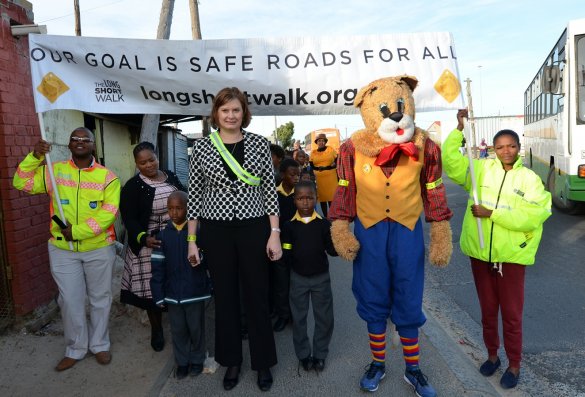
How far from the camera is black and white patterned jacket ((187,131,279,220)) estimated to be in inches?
121

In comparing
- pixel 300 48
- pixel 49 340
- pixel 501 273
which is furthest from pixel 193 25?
pixel 501 273

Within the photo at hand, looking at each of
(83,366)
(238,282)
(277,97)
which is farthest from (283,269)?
(83,366)

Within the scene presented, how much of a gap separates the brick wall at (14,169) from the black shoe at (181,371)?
5.45 ft

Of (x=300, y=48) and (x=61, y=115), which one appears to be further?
(x=61, y=115)

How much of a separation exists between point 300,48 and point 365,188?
5.34 ft

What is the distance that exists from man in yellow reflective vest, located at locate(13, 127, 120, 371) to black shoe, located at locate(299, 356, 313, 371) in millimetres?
1528

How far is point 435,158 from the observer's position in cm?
311

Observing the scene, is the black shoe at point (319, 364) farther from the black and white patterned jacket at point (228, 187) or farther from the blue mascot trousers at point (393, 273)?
the black and white patterned jacket at point (228, 187)

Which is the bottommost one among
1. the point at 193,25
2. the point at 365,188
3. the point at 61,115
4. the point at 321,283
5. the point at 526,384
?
the point at 526,384

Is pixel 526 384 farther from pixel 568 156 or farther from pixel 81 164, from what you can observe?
pixel 568 156

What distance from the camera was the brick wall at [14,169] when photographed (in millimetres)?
3951

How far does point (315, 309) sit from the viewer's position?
3422 mm

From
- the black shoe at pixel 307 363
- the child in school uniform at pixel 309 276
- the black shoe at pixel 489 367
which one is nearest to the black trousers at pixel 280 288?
the child in school uniform at pixel 309 276

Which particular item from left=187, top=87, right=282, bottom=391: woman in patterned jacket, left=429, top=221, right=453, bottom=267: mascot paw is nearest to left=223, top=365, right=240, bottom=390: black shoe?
left=187, top=87, right=282, bottom=391: woman in patterned jacket
